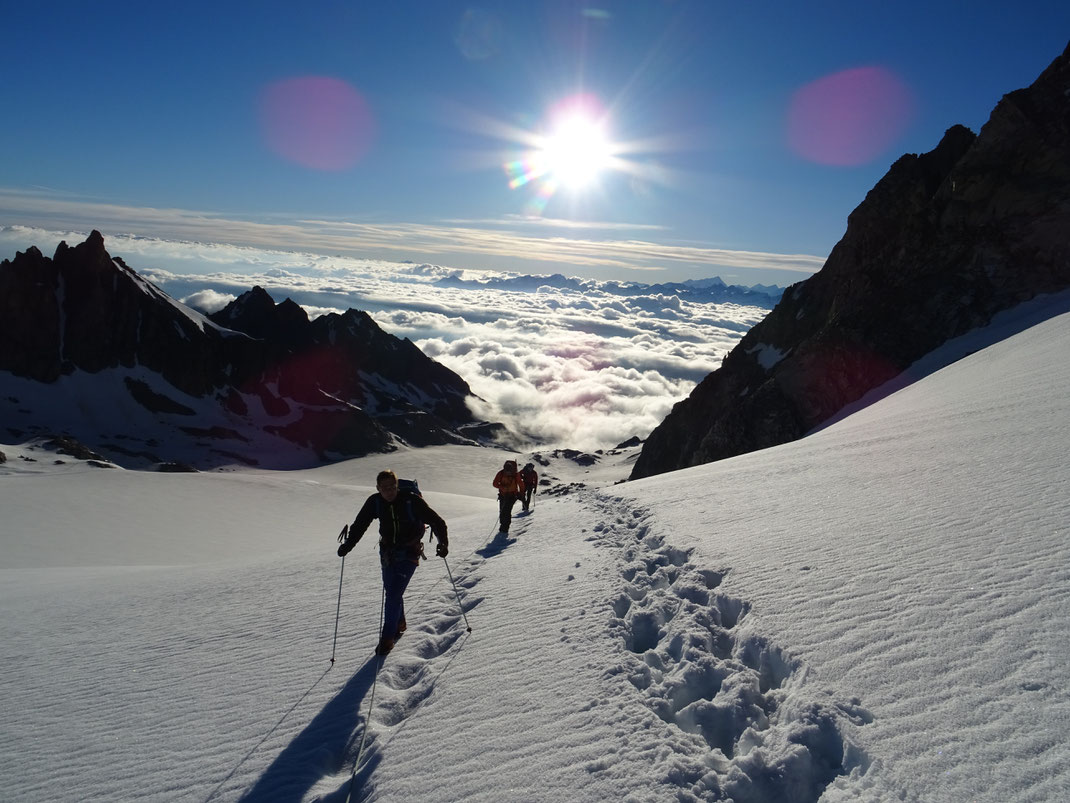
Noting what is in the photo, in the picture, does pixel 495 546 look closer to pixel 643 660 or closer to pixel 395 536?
pixel 395 536

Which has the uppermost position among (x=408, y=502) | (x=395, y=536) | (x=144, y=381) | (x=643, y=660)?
(x=408, y=502)

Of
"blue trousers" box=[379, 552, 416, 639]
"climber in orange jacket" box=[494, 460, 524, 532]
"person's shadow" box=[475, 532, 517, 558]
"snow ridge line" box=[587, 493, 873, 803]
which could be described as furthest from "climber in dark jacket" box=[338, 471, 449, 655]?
"climber in orange jacket" box=[494, 460, 524, 532]

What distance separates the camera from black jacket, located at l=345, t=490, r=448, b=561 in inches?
262

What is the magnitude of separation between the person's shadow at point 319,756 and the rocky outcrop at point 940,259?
29.3 metres

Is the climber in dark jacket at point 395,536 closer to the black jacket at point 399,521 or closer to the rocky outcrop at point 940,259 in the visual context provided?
the black jacket at point 399,521

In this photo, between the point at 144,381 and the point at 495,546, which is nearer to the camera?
the point at 495,546

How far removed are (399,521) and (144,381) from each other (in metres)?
94.2

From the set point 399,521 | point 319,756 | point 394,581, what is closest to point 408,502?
point 399,521

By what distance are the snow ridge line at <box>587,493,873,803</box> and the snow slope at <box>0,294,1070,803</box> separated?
0.02 metres

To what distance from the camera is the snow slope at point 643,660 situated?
3.87 m

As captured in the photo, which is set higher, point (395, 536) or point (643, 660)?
point (395, 536)

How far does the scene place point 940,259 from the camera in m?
32.7

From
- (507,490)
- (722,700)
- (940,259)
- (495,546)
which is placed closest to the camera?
(722,700)

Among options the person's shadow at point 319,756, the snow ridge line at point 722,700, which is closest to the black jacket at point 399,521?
the person's shadow at point 319,756
